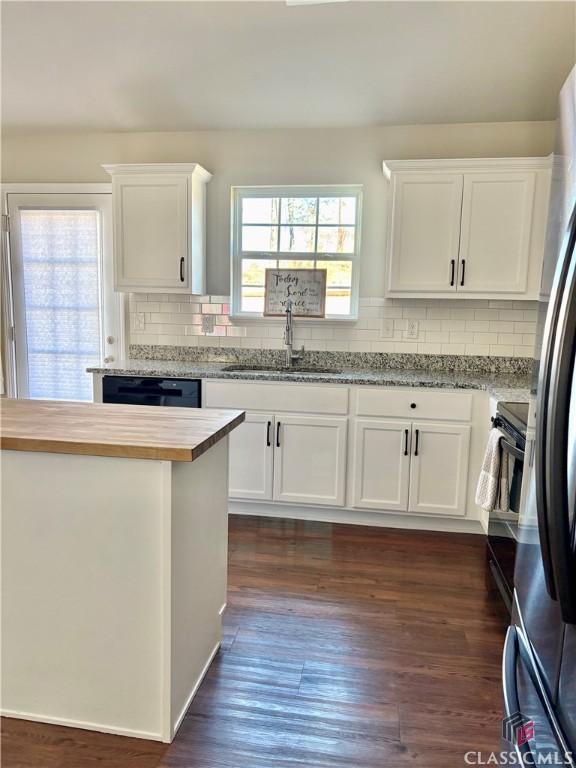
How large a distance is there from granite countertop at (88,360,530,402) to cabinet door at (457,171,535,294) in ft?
1.89

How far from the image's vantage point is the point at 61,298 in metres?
3.98

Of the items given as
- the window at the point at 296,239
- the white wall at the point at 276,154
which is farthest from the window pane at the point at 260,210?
the white wall at the point at 276,154

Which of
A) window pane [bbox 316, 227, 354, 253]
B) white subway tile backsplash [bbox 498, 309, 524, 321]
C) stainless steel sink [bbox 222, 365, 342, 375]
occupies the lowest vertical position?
stainless steel sink [bbox 222, 365, 342, 375]

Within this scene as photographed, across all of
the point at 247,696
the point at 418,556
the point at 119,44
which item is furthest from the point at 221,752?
the point at 119,44

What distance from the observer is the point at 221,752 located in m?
1.55

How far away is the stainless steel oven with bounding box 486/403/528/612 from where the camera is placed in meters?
2.03

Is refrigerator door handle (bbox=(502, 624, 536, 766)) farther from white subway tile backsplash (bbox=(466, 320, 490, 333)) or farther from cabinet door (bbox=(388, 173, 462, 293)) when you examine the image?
white subway tile backsplash (bbox=(466, 320, 490, 333))

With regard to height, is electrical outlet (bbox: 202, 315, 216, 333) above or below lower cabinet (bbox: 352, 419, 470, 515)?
above

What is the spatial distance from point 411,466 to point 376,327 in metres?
1.05

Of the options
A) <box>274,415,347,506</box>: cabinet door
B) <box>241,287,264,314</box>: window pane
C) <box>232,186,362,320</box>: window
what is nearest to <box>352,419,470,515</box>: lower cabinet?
<box>274,415,347,506</box>: cabinet door

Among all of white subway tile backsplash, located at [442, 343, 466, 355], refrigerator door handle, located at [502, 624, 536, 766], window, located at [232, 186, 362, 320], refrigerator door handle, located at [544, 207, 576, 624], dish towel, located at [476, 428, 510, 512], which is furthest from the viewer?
window, located at [232, 186, 362, 320]

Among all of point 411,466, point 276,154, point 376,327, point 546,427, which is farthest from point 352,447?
point 546,427

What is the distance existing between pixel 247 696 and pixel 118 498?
85cm

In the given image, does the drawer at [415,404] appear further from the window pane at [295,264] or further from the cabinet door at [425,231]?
the window pane at [295,264]
